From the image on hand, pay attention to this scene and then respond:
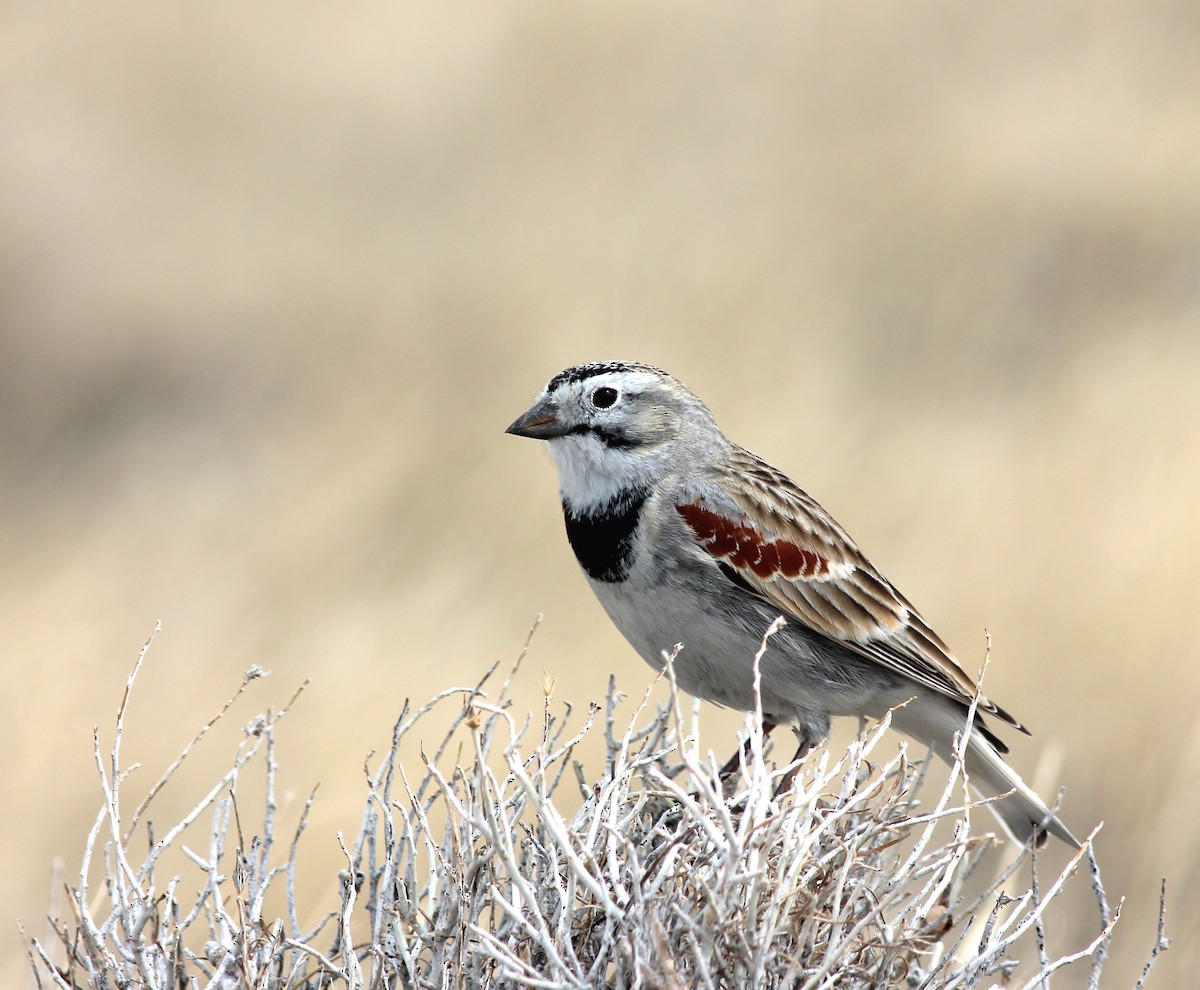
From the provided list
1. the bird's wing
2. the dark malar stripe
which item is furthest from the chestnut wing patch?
the dark malar stripe

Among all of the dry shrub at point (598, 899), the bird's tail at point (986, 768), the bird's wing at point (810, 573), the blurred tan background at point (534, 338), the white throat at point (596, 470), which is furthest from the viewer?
the blurred tan background at point (534, 338)

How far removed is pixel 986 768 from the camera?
4.29 metres

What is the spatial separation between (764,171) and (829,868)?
9.31 metres

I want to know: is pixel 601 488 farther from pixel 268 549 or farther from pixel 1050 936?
pixel 268 549

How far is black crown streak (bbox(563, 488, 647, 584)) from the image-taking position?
13.5 feet

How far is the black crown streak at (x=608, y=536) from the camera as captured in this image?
4.11 m

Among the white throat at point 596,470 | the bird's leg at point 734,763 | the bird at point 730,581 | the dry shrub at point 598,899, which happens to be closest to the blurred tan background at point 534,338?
the bird at point 730,581

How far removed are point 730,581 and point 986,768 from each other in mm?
954

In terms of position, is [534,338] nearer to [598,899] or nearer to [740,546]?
[740,546]

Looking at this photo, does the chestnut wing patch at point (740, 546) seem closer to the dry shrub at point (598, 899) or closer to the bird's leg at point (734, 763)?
the bird's leg at point (734, 763)

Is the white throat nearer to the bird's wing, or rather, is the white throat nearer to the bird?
the bird

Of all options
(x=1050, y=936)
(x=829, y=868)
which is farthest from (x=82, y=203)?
(x=829, y=868)

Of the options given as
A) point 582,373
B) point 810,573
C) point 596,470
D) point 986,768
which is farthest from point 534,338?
point 986,768

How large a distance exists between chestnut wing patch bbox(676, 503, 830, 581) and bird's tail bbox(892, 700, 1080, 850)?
52 centimetres
